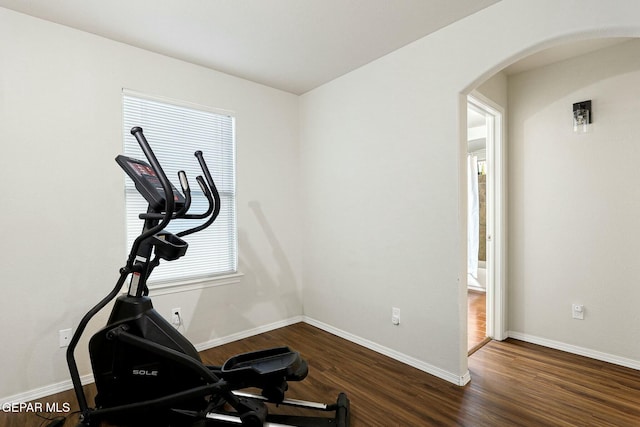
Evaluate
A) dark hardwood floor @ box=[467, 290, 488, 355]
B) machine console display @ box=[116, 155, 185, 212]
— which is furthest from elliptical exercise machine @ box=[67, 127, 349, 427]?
dark hardwood floor @ box=[467, 290, 488, 355]

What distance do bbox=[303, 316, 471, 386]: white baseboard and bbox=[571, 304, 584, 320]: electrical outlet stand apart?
1.21 m

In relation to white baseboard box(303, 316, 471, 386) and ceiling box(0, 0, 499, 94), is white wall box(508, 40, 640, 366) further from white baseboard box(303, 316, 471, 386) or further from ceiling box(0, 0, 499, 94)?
ceiling box(0, 0, 499, 94)

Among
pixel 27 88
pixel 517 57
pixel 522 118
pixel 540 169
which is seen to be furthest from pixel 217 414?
pixel 522 118

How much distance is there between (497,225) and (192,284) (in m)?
2.91

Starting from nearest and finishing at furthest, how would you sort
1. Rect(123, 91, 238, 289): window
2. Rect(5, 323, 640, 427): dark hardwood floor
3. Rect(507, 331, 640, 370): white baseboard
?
Rect(5, 323, 640, 427): dark hardwood floor
Rect(507, 331, 640, 370): white baseboard
Rect(123, 91, 238, 289): window

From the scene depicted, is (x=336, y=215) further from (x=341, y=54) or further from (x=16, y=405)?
(x=16, y=405)

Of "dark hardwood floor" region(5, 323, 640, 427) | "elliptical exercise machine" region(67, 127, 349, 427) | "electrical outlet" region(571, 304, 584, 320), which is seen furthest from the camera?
"electrical outlet" region(571, 304, 584, 320)

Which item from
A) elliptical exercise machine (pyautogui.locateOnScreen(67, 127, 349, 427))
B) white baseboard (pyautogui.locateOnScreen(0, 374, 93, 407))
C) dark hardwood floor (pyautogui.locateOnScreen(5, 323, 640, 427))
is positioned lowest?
dark hardwood floor (pyautogui.locateOnScreen(5, 323, 640, 427))

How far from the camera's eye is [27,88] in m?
2.20

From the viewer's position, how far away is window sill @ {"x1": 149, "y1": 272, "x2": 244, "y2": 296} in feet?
8.98

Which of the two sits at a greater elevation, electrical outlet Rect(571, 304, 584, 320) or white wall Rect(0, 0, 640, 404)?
white wall Rect(0, 0, 640, 404)

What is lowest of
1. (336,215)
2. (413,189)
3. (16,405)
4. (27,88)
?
(16,405)

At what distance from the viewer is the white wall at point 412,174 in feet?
6.77

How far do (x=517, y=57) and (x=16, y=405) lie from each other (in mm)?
3964
